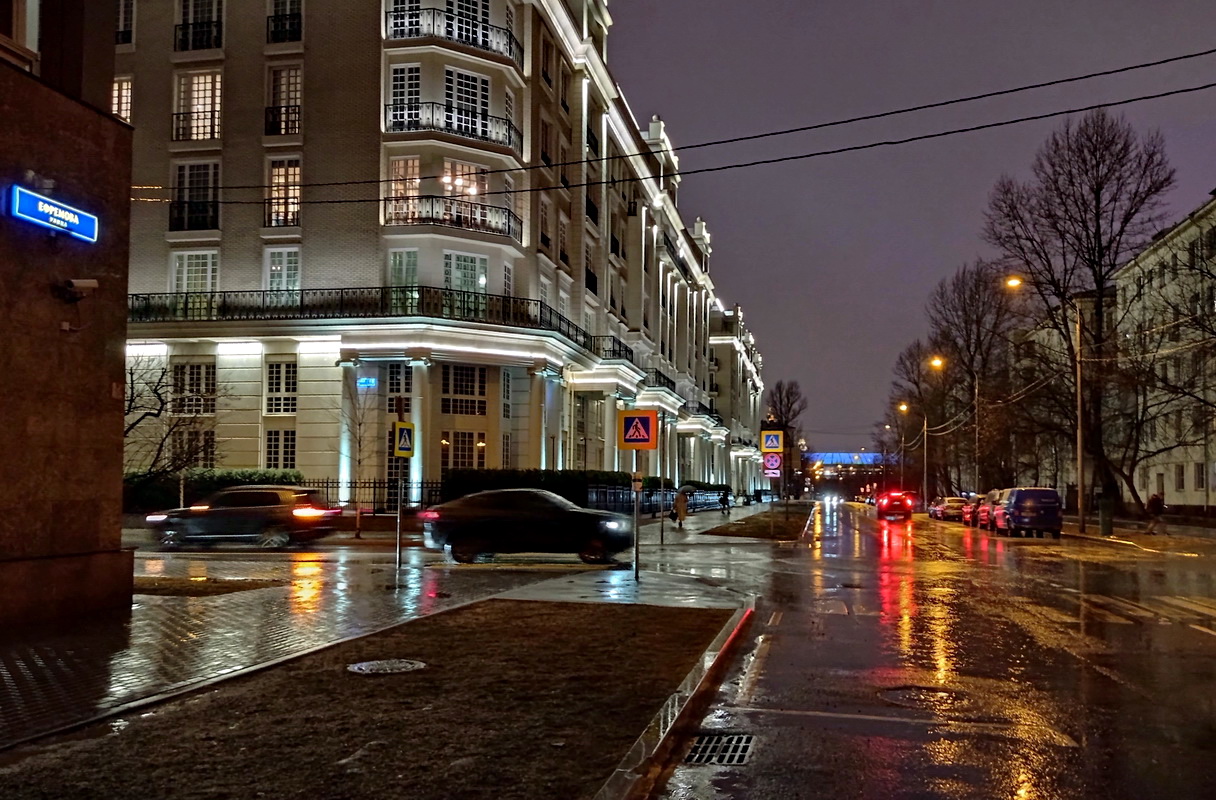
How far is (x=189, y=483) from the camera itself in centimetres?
3734

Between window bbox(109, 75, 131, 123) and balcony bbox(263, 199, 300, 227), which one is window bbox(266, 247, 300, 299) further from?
window bbox(109, 75, 131, 123)

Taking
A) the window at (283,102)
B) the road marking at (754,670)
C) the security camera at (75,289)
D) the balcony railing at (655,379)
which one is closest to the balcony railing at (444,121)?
the window at (283,102)

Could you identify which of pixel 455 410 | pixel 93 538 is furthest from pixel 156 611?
pixel 455 410

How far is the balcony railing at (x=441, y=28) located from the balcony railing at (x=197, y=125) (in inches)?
291

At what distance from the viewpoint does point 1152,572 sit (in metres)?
22.9

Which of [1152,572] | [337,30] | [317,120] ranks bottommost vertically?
[1152,572]

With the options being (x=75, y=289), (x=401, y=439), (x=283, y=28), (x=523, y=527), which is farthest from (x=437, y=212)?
(x=75, y=289)

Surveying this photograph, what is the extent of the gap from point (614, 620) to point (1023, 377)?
1943 inches

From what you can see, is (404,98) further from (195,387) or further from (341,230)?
(195,387)

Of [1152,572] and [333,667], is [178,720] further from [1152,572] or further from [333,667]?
[1152,572]

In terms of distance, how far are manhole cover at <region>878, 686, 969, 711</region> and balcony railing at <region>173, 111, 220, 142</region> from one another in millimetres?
37586

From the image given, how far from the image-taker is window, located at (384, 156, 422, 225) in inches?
1534

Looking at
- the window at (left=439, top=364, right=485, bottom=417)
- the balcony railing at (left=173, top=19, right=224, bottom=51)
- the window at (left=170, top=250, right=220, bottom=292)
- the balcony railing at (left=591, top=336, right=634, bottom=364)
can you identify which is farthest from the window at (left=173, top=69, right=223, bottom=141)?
the balcony railing at (left=591, top=336, right=634, bottom=364)

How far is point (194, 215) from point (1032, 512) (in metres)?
32.8
